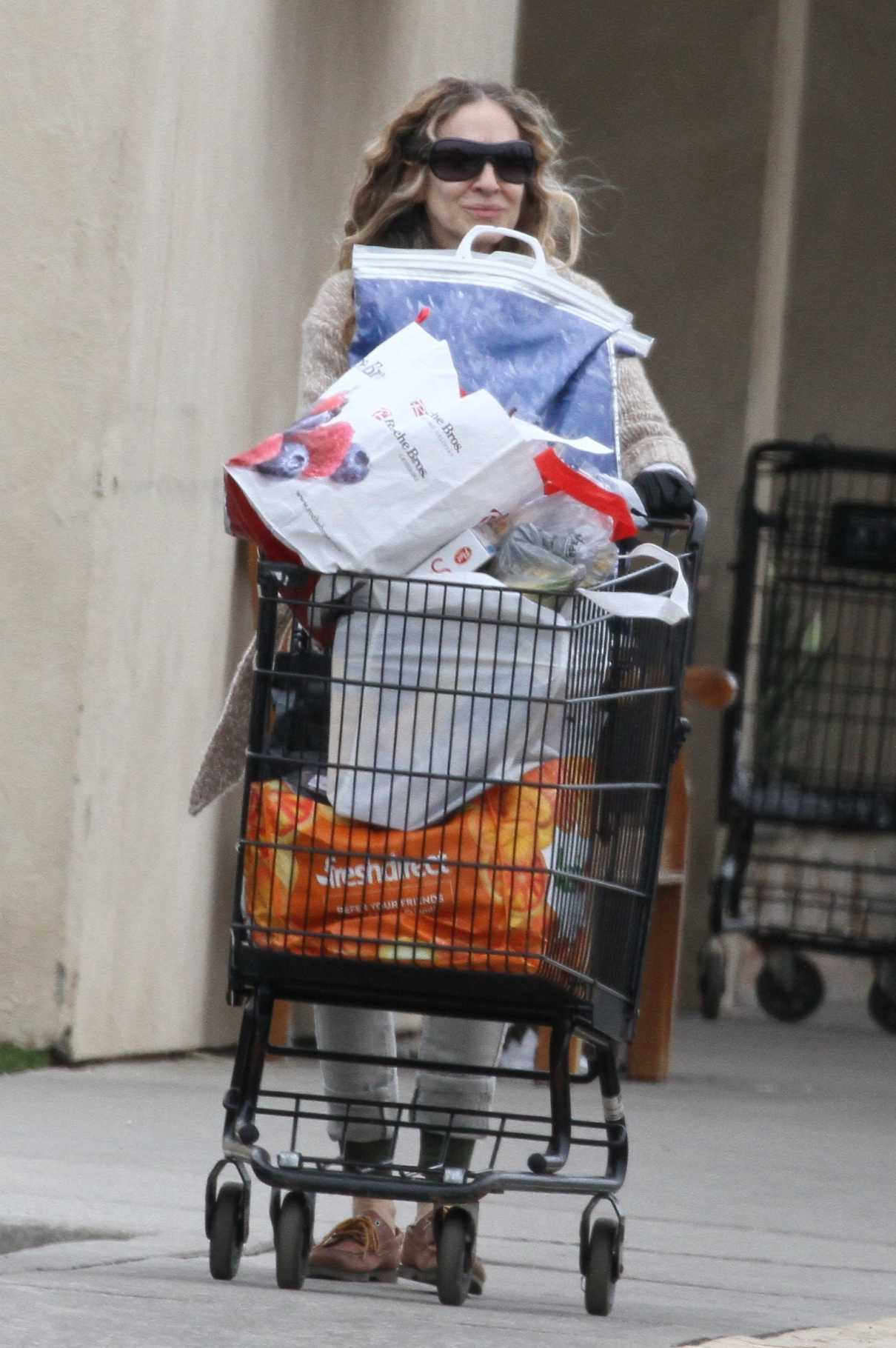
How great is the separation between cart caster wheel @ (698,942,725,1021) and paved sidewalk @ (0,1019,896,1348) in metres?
1.89

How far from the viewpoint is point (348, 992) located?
10.9ft

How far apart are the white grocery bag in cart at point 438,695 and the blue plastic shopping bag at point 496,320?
0.39 meters

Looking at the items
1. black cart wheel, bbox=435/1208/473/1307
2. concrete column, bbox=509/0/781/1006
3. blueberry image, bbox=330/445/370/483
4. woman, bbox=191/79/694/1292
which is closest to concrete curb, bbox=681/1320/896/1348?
black cart wheel, bbox=435/1208/473/1307

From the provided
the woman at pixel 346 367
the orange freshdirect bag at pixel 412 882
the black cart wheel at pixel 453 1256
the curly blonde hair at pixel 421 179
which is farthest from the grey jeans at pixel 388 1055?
the curly blonde hair at pixel 421 179

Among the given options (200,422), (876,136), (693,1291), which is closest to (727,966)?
(876,136)

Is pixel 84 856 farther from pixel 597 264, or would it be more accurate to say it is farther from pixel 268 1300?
pixel 597 264

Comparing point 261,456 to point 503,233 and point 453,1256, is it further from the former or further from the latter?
point 453,1256

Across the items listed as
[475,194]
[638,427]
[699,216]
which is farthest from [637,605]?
[699,216]

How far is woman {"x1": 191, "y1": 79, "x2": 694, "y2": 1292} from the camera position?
3582 mm

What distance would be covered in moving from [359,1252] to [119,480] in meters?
2.39

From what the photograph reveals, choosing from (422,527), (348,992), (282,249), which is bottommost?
(348,992)

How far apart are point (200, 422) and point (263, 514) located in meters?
2.72

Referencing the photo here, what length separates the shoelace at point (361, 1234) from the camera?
3588 mm

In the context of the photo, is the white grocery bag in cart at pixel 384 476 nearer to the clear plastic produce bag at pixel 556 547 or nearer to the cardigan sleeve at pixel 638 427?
the clear plastic produce bag at pixel 556 547
